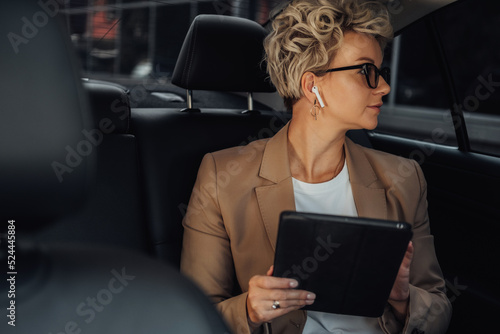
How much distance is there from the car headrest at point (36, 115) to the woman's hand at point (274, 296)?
0.63m

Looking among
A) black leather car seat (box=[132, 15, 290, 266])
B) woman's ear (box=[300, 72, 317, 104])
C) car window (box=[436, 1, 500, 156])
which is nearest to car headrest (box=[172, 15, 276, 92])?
black leather car seat (box=[132, 15, 290, 266])

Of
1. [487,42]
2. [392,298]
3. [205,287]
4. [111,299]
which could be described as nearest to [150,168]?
[205,287]

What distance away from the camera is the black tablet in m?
1.12

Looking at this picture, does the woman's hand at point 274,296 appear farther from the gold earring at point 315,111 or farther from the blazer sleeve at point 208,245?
the gold earring at point 315,111

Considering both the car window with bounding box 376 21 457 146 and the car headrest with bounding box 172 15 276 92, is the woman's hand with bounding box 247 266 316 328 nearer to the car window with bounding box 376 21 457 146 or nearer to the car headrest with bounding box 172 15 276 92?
the car headrest with bounding box 172 15 276 92

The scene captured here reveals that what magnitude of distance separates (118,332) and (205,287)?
32.3 inches

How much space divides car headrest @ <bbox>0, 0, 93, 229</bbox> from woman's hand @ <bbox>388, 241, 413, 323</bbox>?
0.87 metres

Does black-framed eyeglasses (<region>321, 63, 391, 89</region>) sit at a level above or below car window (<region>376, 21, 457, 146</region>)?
above

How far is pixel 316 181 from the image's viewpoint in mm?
1607

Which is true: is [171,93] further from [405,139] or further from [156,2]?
[405,139]

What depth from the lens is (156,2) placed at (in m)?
2.33

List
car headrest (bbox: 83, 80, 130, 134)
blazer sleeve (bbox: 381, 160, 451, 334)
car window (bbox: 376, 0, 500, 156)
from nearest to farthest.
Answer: blazer sleeve (bbox: 381, 160, 451, 334)
car headrest (bbox: 83, 80, 130, 134)
car window (bbox: 376, 0, 500, 156)

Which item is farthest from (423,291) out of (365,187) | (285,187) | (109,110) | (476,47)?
(476,47)

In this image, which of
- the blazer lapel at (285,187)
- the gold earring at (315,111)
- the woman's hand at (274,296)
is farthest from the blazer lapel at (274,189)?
the woman's hand at (274,296)
